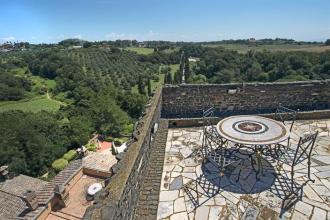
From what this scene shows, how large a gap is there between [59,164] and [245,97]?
23.9 meters

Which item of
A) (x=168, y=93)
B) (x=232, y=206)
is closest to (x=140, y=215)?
(x=232, y=206)

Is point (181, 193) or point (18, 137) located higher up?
point (181, 193)

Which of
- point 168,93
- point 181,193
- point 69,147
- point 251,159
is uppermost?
point 168,93

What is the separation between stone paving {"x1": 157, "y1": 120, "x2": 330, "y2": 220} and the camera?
4633 mm

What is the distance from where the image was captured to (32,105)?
61.5 metres

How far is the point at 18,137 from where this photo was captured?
29891 millimetres

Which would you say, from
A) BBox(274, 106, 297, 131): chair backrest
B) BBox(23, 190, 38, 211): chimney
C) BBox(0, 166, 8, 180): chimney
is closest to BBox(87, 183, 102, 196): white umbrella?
BBox(23, 190, 38, 211): chimney

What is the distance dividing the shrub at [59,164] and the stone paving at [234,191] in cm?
2311

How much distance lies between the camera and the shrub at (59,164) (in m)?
26.7

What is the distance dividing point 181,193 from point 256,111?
4911 millimetres

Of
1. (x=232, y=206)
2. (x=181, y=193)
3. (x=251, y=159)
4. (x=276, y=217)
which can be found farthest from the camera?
(x=251, y=159)

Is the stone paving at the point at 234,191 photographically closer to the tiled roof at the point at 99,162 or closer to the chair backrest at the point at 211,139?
the chair backrest at the point at 211,139

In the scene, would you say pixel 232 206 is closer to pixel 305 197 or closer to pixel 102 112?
pixel 305 197

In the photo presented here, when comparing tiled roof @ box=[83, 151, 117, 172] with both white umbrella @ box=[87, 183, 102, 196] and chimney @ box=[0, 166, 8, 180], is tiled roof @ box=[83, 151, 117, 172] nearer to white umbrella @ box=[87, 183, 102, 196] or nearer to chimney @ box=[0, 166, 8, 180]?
white umbrella @ box=[87, 183, 102, 196]
